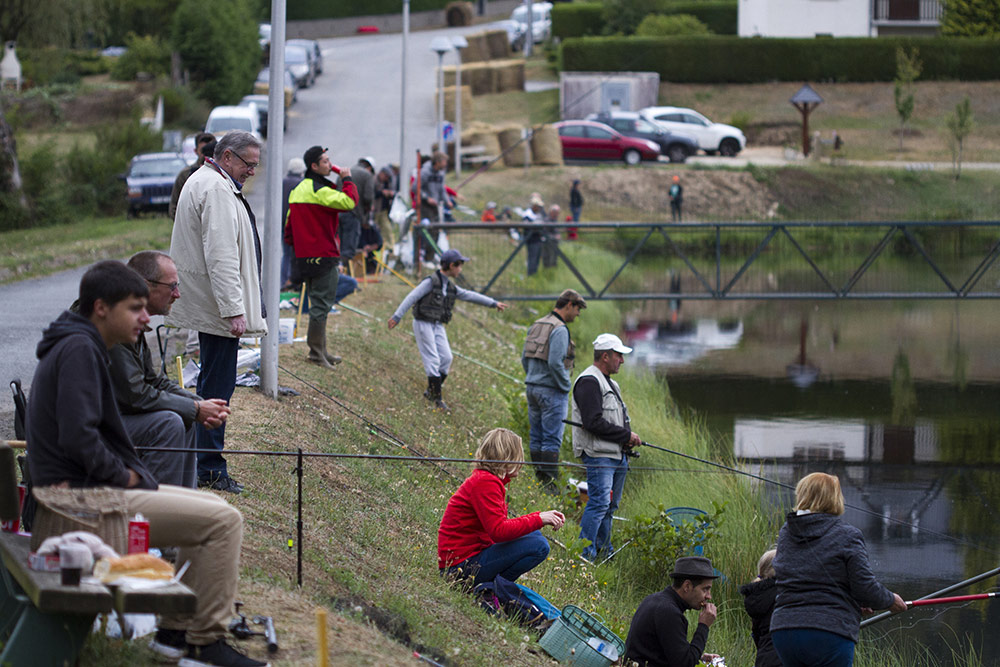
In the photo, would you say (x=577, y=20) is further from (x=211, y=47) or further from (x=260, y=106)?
(x=260, y=106)

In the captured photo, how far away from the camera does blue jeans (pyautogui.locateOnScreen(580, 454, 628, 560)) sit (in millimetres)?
9344

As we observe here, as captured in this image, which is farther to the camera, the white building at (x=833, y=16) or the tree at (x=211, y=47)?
the white building at (x=833, y=16)

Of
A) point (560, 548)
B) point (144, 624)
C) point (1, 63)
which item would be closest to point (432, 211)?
point (560, 548)

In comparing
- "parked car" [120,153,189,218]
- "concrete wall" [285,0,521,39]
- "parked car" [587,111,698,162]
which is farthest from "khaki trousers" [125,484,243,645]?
"concrete wall" [285,0,521,39]

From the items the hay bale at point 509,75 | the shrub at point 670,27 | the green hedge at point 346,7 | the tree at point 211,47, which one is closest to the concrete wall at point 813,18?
the shrub at point 670,27

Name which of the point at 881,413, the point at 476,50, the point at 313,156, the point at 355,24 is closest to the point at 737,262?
the point at 881,413

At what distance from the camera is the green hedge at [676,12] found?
190 feet

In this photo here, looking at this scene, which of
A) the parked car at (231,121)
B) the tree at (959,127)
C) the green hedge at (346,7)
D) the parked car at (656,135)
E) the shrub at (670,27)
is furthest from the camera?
the green hedge at (346,7)

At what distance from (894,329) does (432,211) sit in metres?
9.04

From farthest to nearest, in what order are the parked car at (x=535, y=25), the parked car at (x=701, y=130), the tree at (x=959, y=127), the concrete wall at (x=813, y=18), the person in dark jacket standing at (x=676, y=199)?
the parked car at (x=535, y=25), the concrete wall at (x=813, y=18), the parked car at (x=701, y=130), the tree at (x=959, y=127), the person in dark jacket standing at (x=676, y=199)

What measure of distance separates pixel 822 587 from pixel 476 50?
55.4m

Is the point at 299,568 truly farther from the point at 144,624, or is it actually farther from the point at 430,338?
the point at 430,338

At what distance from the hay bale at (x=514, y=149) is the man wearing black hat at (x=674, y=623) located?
31117mm

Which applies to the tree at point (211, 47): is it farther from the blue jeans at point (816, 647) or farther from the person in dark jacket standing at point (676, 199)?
the blue jeans at point (816, 647)
